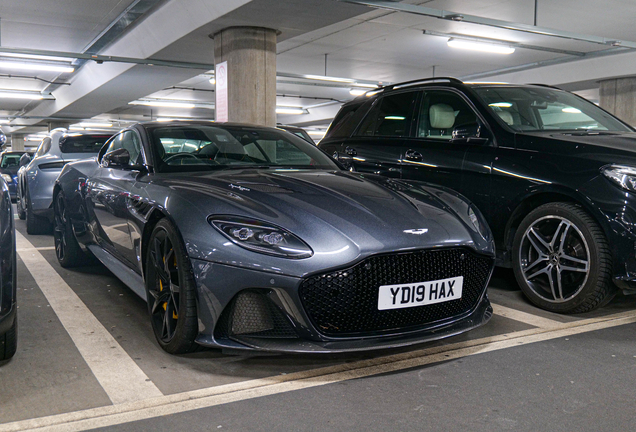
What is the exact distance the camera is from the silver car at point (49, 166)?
24.2ft

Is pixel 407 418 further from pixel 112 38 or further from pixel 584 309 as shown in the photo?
pixel 112 38

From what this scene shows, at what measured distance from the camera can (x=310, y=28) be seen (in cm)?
1011

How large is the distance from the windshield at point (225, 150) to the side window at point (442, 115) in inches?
45.4

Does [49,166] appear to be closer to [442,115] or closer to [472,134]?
[442,115]

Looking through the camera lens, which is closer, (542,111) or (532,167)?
(532,167)

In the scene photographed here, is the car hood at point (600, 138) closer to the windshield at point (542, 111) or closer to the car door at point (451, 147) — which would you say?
the windshield at point (542, 111)

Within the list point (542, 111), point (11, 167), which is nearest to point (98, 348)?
point (542, 111)

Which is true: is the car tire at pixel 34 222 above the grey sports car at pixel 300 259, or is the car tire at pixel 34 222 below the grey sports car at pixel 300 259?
below

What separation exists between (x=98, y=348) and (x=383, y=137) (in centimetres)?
311

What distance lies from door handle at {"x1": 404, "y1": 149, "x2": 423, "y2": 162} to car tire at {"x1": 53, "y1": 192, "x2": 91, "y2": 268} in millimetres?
2923

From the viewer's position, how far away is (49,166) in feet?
24.4

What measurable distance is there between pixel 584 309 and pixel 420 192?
4.40ft

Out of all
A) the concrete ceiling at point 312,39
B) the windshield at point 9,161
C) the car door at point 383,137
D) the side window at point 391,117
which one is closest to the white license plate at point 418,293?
the car door at point 383,137

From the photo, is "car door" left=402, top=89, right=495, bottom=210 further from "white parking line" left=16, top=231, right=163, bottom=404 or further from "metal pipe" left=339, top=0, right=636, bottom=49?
"metal pipe" left=339, top=0, right=636, bottom=49
